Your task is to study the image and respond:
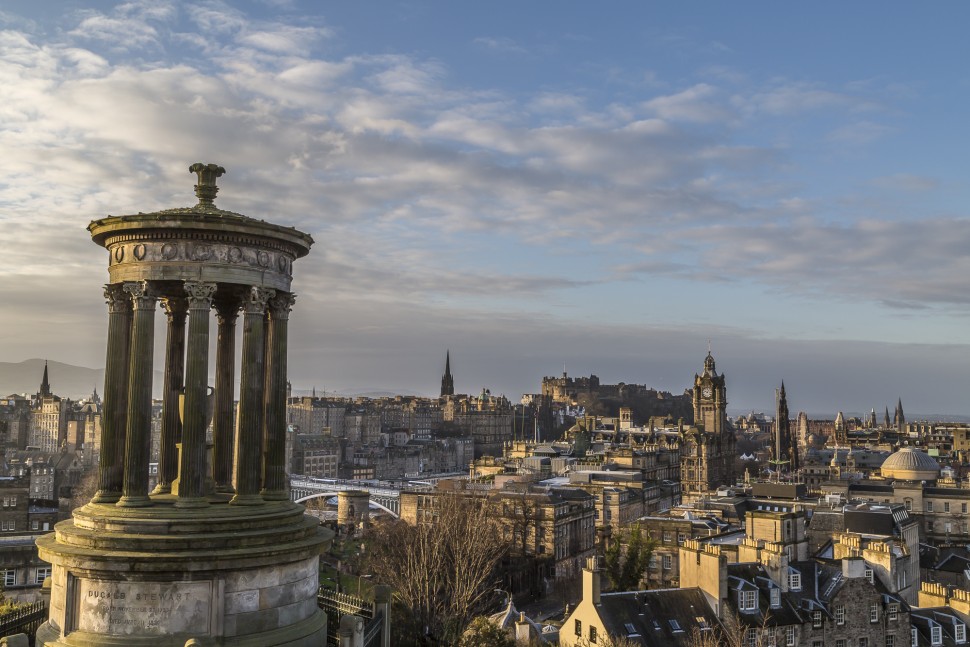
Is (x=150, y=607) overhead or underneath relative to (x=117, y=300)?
underneath

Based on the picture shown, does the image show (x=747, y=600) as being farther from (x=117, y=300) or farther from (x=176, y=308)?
(x=117, y=300)

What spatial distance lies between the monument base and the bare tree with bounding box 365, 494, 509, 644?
23.6m

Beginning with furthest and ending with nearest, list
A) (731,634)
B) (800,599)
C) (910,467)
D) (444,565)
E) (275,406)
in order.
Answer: (910,467) → (444,565) → (800,599) → (731,634) → (275,406)

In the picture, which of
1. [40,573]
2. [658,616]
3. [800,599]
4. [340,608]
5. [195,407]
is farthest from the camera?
[40,573]

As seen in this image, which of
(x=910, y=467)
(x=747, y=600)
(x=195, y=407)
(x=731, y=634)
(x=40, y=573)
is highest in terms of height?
(x=195, y=407)

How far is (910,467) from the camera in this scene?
106250mm

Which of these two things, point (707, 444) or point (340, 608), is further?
point (707, 444)

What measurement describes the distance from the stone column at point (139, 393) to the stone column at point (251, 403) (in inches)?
67.9

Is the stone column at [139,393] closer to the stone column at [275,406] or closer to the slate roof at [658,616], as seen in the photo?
the stone column at [275,406]

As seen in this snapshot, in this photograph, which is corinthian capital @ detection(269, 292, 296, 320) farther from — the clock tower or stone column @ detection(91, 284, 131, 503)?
the clock tower

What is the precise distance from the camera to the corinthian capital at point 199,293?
17000 mm

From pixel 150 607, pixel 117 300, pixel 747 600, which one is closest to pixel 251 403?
pixel 117 300

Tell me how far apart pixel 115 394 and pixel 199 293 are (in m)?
2.81

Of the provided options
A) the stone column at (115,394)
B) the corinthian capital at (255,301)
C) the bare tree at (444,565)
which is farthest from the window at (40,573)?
the corinthian capital at (255,301)
